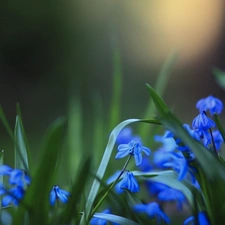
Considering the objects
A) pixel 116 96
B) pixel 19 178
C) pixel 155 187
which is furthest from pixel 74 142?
pixel 19 178

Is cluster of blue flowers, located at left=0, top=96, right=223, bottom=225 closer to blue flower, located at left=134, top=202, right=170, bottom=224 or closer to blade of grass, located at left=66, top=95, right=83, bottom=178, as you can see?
blue flower, located at left=134, top=202, right=170, bottom=224

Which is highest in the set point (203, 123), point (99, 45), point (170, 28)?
point (170, 28)

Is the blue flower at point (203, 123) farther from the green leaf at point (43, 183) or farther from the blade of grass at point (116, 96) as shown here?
the blade of grass at point (116, 96)

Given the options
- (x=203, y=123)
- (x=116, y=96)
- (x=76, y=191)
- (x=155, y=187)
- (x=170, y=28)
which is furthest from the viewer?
(x=170, y=28)

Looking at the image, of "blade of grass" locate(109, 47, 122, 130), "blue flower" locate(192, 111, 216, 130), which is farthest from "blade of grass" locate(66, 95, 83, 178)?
"blue flower" locate(192, 111, 216, 130)

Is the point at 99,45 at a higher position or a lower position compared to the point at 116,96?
→ higher

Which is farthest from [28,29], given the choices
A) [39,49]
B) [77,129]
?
[77,129]

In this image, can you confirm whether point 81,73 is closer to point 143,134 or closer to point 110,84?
point 110,84

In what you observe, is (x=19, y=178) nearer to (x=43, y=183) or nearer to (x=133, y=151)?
(x=43, y=183)

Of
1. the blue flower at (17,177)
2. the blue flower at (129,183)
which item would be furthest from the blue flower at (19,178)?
the blue flower at (129,183)
